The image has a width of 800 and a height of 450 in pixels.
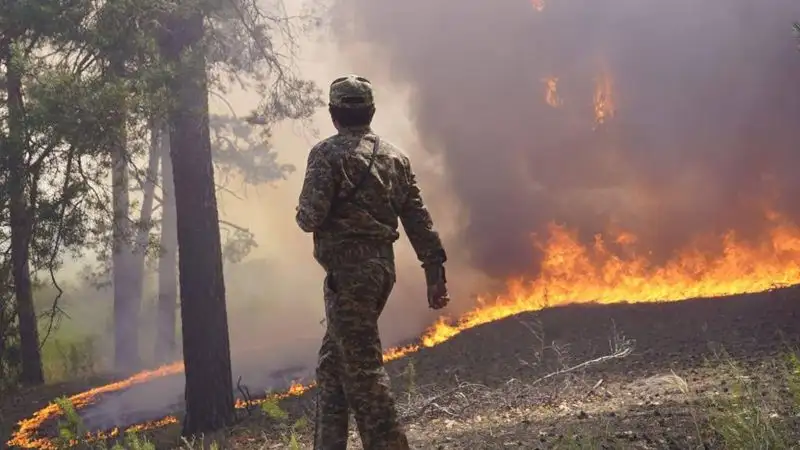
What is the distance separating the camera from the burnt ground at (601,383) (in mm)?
4391

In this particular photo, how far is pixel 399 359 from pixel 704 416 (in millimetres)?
5479

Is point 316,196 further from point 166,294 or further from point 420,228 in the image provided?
point 166,294

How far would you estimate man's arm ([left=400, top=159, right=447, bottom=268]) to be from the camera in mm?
4145

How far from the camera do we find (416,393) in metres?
7.20

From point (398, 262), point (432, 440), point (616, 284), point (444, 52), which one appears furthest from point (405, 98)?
point (432, 440)

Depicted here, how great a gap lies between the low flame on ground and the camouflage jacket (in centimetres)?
585

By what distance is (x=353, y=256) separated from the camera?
Result: 12.7 feet

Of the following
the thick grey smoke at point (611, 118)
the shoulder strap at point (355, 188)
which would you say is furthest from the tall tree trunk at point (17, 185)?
the thick grey smoke at point (611, 118)

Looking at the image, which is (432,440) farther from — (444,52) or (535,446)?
(444,52)

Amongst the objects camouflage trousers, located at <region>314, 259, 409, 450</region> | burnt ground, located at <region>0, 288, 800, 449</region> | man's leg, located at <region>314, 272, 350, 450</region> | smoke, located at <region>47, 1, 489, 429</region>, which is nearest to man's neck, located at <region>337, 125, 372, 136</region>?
camouflage trousers, located at <region>314, 259, 409, 450</region>

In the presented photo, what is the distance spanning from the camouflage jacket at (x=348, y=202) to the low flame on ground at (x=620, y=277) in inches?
230

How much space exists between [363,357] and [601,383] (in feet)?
12.3

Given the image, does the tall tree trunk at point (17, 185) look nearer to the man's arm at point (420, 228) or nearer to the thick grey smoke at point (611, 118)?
the man's arm at point (420, 228)

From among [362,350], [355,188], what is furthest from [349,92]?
[362,350]
